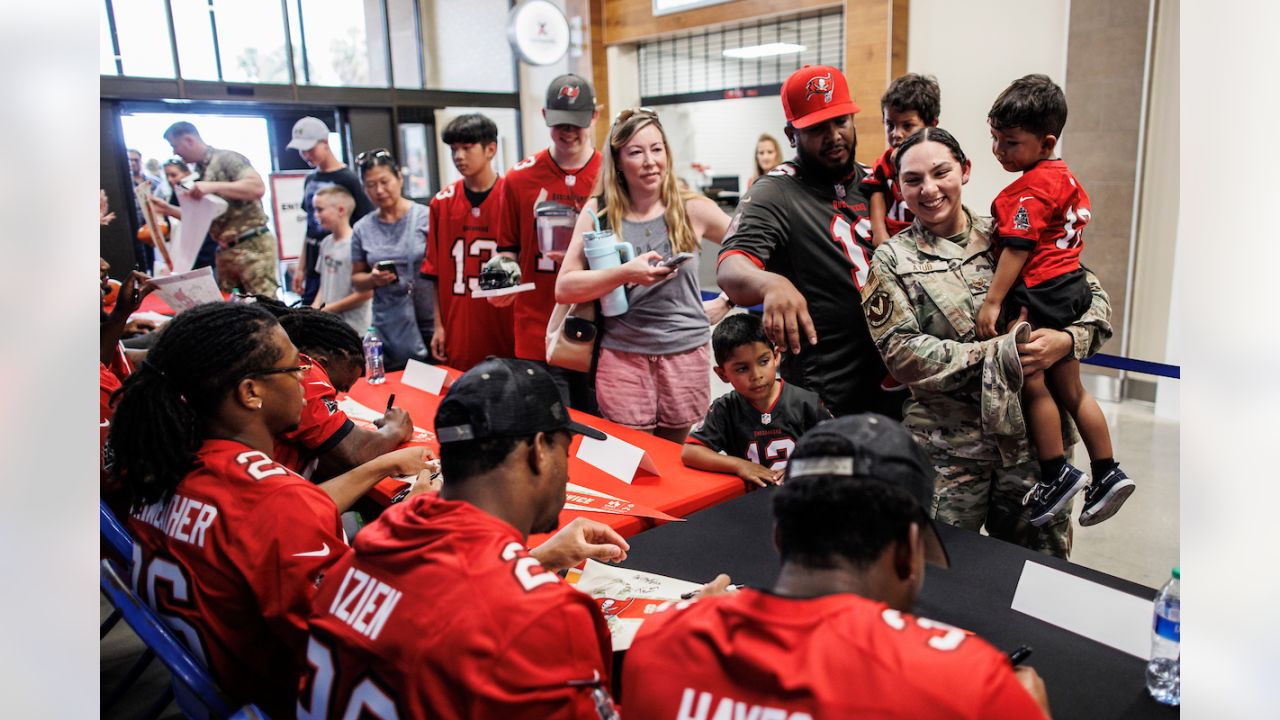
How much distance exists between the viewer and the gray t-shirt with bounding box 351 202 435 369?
4230 millimetres

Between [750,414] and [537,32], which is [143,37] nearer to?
[537,32]

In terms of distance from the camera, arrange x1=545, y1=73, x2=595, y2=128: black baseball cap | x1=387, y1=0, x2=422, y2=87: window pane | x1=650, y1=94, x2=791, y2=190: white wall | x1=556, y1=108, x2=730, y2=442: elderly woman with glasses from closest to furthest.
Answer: x1=556, y1=108, x2=730, y2=442: elderly woman with glasses
x1=545, y1=73, x2=595, y2=128: black baseball cap
x1=387, y1=0, x2=422, y2=87: window pane
x1=650, y1=94, x2=791, y2=190: white wall

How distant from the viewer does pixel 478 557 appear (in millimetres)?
1147

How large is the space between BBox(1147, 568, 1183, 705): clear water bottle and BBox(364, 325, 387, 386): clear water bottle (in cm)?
289

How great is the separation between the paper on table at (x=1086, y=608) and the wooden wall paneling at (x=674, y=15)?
6.09 meters

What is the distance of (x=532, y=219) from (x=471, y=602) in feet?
8.76

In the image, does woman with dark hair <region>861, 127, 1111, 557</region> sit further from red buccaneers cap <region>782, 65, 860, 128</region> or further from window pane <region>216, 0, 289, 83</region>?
window pane <region>216, 0, 289, 83</region>

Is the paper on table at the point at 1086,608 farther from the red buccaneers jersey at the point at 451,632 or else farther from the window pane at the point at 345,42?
the window pane at the point at 345,42

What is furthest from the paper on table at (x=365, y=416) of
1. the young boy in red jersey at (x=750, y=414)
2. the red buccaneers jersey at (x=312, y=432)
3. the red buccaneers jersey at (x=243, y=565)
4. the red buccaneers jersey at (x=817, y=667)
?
the red buccaneers jersey at (x=817, y=667)

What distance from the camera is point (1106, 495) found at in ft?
7.00

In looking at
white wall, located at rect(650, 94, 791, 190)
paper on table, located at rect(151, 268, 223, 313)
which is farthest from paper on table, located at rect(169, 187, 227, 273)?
white wall, located at rect(650, 94, 791, 190)

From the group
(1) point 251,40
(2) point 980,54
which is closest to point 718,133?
(2) point 980,54

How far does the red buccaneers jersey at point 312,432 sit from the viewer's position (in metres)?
2.27
